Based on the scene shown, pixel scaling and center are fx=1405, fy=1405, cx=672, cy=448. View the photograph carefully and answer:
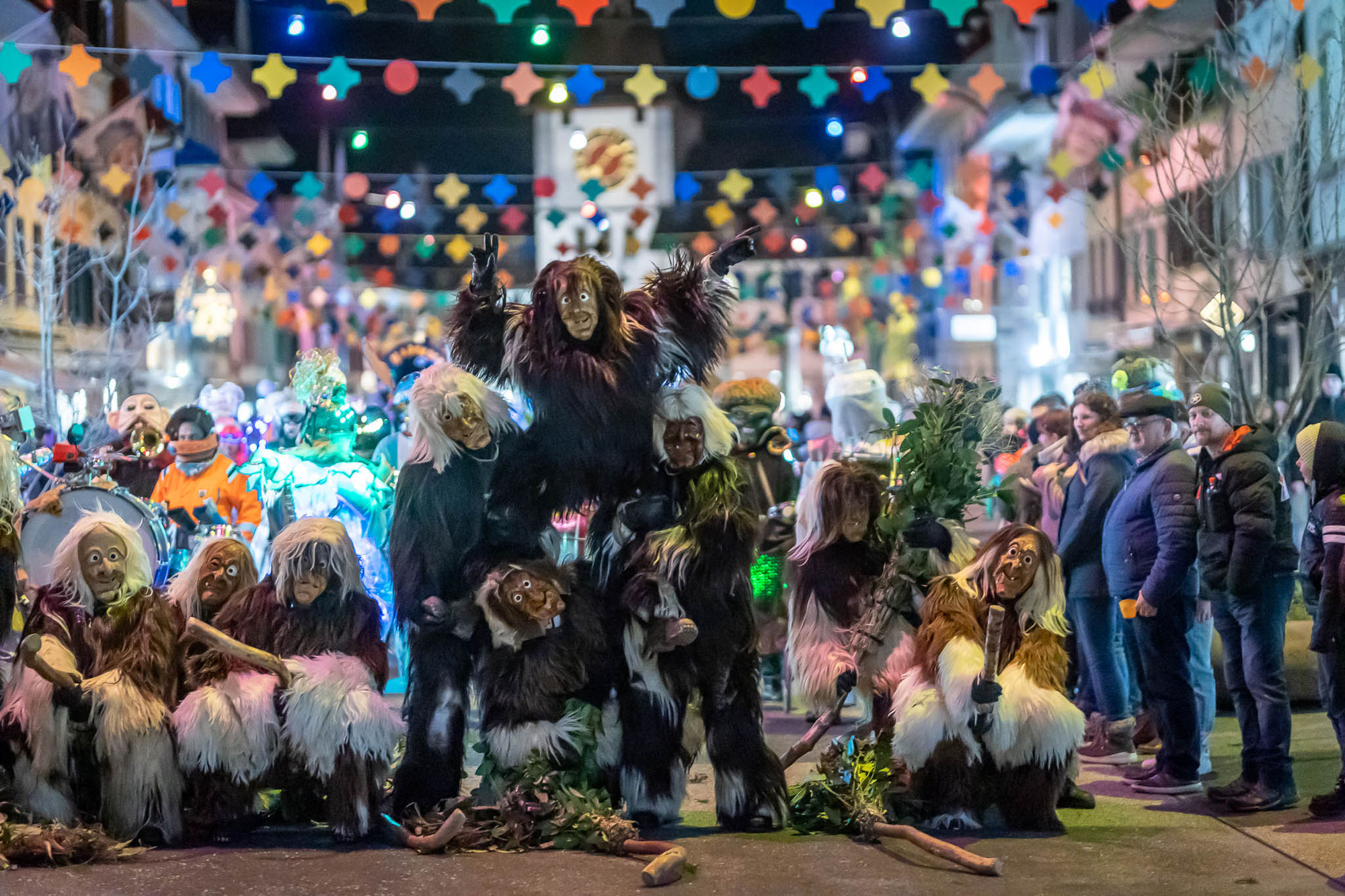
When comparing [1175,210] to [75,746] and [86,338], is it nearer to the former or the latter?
[75,746]

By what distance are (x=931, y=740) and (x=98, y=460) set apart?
16.7 ft

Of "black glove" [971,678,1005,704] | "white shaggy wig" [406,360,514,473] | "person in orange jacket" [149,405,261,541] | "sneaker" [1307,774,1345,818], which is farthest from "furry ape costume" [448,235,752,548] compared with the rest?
"person in orange jacket" [149,405,261,541]

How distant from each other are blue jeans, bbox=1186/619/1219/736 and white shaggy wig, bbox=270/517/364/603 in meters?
3.66

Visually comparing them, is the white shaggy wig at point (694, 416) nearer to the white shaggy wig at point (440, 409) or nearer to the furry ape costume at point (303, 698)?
the white shaggy wig at point (440, 409)

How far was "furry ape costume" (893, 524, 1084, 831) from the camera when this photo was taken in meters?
4.98

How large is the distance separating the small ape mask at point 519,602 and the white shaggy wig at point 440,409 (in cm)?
46

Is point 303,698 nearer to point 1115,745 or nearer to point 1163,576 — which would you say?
point 1163,576

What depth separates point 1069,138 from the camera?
19.2m

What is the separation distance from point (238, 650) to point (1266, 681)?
385 cm

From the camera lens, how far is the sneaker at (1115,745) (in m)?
6.60

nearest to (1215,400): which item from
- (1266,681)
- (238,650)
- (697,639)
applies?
(1266,681)

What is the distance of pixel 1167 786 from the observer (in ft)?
19.1

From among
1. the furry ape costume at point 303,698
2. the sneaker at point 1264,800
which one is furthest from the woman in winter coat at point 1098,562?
the furry ape costume at point 303,698

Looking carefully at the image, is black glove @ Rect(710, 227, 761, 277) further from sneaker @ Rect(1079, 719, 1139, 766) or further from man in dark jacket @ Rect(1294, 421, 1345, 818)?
sneaker @ Rect(1079, 719, 1139, 766)
